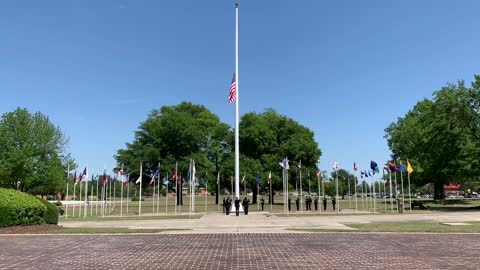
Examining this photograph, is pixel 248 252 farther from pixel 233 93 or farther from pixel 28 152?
pixel 28 152

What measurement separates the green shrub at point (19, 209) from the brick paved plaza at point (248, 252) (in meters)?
3.27

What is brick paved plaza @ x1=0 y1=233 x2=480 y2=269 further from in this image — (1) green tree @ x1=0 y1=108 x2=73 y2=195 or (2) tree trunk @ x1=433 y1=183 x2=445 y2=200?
(2) tree trunk @ x1=433 y1=183 x2=445 y2=200

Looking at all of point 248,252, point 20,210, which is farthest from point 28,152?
point 248,252

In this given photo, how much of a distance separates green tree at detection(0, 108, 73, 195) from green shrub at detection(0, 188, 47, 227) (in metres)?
32.5

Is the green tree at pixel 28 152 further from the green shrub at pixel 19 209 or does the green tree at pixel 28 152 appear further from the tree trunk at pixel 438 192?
the tree trunk at pixel 438 192

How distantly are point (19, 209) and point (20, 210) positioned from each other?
0.26ft

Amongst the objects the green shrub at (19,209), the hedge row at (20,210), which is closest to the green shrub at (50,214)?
the hedge row at (20,210)

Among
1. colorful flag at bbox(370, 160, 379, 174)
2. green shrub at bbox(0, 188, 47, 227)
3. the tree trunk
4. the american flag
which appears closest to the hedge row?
green shrub at bbox(0, 188, 47, 227)

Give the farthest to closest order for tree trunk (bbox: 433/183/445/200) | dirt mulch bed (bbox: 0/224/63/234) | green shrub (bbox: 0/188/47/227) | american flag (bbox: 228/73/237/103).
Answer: tree trunk (bbox: 433/183/445/200) < american flag (bbox: 228/73/237/103) < green shrub (bbox: 0/188/47/227) < dirt mulch bed (bbox: 0/224/63/234)

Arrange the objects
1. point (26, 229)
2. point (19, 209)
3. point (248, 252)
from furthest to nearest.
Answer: point (19, 209) < point (26, 229) < point (248, 252)

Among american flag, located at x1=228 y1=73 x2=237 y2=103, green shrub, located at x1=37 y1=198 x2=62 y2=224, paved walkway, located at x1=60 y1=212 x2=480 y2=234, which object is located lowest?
paved walkway, located at x1=60 y1=212 x2=480 y2=234

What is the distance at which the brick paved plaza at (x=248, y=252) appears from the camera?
11.5m

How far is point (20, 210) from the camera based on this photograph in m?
22.4

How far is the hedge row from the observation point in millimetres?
21969
